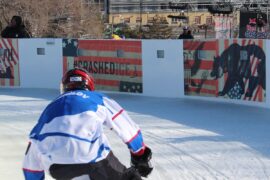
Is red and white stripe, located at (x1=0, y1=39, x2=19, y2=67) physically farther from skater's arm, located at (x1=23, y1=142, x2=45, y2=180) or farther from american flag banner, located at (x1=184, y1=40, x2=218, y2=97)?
skater's arm, located at (x1=23, y1=142, x2=45, y2=180)

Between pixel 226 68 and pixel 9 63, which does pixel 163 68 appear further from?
pixel 9 63

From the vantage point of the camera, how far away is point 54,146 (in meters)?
2.58

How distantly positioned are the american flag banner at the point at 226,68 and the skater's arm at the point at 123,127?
675 centimetres

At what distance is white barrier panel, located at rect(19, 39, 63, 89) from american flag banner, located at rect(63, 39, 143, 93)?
26cm

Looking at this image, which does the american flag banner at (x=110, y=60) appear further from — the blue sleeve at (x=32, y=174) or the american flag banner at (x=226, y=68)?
the blue sleeve at (x=32, y=174)

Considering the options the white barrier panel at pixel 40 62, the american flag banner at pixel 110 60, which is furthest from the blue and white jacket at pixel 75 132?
the white barrier panel at pixel 40 62

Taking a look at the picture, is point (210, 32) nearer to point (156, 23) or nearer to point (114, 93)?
point (156, 23)

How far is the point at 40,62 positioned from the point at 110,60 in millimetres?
1921

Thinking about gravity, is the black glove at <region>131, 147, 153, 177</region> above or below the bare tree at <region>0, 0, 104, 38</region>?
below

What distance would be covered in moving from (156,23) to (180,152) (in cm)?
3042

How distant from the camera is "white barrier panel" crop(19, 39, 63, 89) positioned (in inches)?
504

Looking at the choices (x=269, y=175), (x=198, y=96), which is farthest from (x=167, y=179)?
(x=198, y=96)

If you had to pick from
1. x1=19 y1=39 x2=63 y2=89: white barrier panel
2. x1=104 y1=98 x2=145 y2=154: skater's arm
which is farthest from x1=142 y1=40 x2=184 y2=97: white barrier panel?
x1=104 y1=98 x2=145 y2=154: skater's arm

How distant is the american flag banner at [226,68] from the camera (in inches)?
368
